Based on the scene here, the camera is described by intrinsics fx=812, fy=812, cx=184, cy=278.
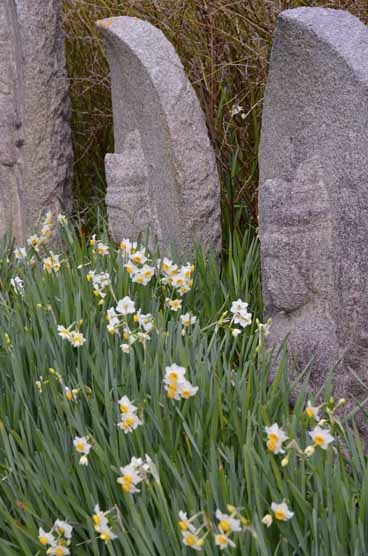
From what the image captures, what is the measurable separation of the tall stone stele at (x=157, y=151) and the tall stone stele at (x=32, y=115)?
293mm

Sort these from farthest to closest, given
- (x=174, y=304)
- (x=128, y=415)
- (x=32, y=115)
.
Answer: (x=32, y=115), (x=174, y=304), (x=128, y=415)

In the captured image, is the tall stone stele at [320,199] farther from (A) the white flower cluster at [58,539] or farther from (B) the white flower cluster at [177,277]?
(A) the white flower cluster at [58,539]

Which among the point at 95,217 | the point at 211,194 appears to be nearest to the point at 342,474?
the point at 211,194

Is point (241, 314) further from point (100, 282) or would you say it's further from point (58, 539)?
point (58, 539)

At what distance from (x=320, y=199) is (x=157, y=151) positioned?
2.67 ft

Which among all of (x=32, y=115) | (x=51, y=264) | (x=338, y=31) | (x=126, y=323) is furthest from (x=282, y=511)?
(x=32, y=115)

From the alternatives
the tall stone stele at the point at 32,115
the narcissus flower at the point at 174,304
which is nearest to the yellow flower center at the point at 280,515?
the narcissus flower at the point at 174,304

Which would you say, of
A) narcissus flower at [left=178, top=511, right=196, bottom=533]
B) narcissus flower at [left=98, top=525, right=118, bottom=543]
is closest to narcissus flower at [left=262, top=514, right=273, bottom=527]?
narcissus flower at [left=178, top=511, right=196, bottom=533]

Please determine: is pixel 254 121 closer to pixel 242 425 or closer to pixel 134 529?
pixel 242 425

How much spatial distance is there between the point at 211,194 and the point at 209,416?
39.6 inches

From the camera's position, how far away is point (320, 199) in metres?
1.89

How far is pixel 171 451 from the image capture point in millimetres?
1548

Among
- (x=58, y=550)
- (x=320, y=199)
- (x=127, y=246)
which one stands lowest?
(x=58, y=550)

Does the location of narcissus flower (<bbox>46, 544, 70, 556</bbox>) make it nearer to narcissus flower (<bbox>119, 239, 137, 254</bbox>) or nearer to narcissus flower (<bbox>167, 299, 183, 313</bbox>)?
narcissus flower (<bbox>167, 299, 183, 313</bbox>)
